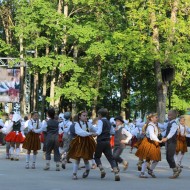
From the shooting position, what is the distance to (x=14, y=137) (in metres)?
25.8

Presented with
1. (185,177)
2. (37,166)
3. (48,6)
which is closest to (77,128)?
(185,177)

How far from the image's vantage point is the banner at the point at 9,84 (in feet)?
157

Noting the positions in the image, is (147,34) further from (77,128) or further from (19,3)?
(77,128)

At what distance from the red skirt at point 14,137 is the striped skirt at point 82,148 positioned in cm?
856

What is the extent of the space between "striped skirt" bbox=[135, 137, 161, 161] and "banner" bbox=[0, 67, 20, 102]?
30.6m

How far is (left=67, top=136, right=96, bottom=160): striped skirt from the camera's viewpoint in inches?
675

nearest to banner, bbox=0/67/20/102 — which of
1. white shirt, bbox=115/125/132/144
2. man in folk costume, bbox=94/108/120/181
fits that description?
white shirt, bbox=115/125/132/144

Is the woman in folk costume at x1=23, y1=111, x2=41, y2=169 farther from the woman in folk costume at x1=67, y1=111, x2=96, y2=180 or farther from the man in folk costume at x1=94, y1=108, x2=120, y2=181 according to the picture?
the man in folk costume at x1=94, y1=108, x2=120, y2=181

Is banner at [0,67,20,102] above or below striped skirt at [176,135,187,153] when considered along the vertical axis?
above

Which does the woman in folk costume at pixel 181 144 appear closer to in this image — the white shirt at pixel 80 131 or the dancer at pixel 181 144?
the dancer at pixel 181 144

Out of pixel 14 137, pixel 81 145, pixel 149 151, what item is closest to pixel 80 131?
pixel 81 145

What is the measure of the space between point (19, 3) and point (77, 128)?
103 feet

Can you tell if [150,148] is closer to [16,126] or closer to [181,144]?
[181,144]

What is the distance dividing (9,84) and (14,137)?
22.8 m
